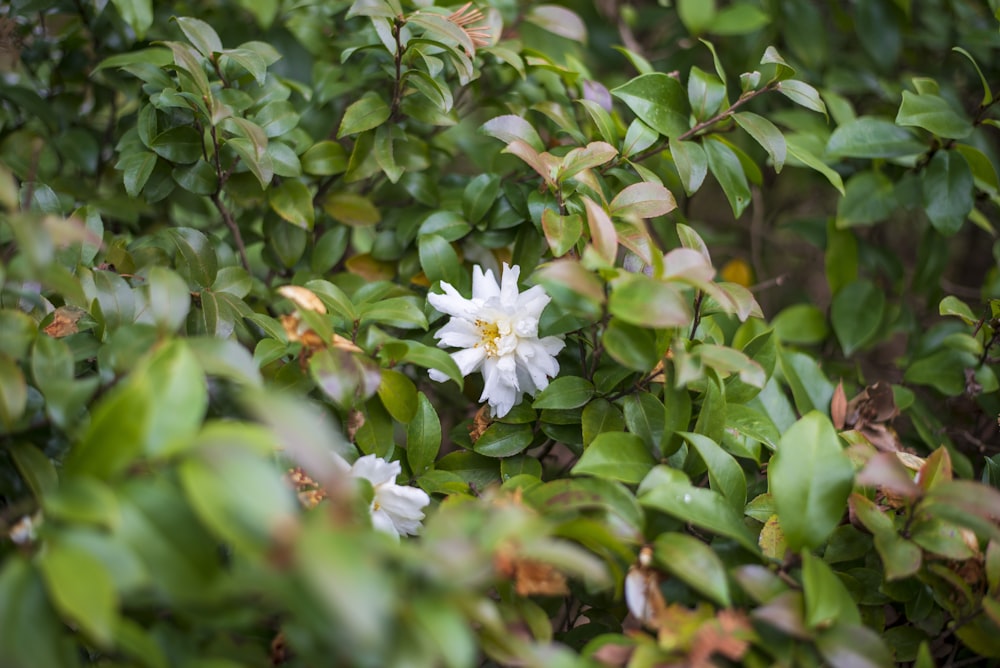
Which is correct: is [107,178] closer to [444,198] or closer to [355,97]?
[355,97]

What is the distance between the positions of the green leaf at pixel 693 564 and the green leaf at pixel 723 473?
9cm

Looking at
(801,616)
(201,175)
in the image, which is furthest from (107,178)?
(801,616)

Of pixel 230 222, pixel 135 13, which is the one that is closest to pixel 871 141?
pixel 230 222

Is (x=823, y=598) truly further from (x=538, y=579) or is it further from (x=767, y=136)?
(x=767, y=136)

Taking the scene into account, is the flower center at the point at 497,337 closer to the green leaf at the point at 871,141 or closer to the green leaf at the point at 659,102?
the green leaf at the point at 659,102

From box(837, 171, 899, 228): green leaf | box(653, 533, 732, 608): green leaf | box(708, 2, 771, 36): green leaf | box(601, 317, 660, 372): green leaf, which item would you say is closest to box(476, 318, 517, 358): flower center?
box(601, 317, 660, 372): green leaf

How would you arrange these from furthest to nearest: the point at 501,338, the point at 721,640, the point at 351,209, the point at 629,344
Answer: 1. the point at 351,209
2. the point at 501,338
3. the point at 629,344
4. the point at 721,640

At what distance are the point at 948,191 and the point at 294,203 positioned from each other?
0.85m

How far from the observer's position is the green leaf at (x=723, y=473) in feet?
2.23

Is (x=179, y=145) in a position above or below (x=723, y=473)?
above

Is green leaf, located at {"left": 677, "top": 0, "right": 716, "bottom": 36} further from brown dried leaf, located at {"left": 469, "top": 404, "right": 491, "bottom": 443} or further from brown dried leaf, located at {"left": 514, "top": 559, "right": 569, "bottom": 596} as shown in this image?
brown dried leaf, located at {"left": 514, "top": 559, "right": 569, "bottom": 596}

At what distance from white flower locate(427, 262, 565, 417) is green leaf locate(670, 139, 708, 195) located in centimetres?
22

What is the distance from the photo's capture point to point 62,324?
A: 71cm

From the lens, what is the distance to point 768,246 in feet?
5.71
